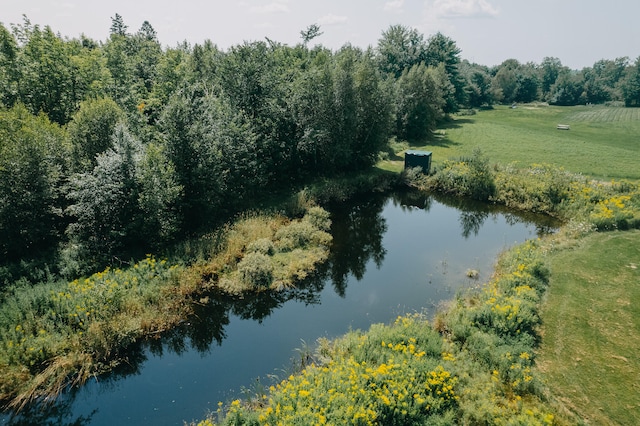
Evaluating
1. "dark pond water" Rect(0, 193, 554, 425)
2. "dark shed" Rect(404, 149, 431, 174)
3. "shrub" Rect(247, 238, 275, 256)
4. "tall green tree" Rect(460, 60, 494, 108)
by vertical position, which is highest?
"tall green tree" Rect(460, 60, 494, 108)

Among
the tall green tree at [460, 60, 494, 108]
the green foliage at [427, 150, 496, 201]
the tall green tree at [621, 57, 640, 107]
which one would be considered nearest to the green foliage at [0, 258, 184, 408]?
the green foliage at [427, 150, 496, 201]

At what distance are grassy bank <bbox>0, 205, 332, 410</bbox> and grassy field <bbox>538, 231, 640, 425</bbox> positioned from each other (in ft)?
33.3

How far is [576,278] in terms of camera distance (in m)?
15.8

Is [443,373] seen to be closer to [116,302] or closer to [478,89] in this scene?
[116,302]

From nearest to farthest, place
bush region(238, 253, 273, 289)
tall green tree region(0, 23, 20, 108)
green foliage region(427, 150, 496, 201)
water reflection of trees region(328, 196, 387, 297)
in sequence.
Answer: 1. bush region(238, 253, 273, 289)
2. water reflection of trees region(328, 196, 387, 297)
3. tall green tree region(0, 23, 20, 108)
4. green foliage region(427, 150, 496, 201)

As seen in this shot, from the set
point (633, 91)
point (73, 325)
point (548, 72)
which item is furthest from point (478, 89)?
point (73, 325)

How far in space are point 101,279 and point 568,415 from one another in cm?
1591

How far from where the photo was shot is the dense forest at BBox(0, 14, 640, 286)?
16047 mm

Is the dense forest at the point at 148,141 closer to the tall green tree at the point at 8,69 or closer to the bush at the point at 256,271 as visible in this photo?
the tall green tree at the point at 8,69

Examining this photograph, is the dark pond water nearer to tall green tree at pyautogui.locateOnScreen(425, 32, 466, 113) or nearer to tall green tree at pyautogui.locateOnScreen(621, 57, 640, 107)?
tall green tree at pyautogui.locateOnScreen(425, 32, 466, 113)

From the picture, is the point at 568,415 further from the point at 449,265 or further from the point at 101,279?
the point at 101,279

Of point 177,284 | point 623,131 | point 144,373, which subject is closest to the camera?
point 144,373

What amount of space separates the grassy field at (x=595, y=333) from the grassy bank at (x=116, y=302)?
33.3ft

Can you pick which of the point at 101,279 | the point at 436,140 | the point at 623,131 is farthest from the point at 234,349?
the point at 623,131
